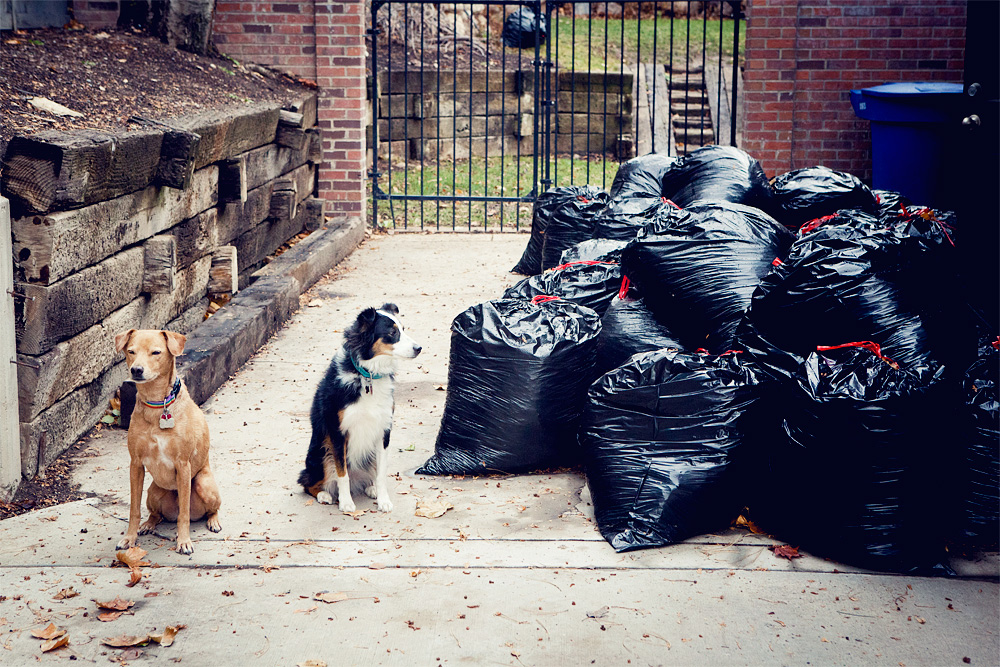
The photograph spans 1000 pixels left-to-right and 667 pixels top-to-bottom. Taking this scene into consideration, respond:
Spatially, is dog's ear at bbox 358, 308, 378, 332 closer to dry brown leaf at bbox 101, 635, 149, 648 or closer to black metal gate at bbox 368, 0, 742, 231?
dry brown leaf at bbox 101, 635, 149, 648

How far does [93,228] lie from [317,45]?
517 centimetres

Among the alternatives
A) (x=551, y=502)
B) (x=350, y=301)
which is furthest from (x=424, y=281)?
(x=551, y=502)

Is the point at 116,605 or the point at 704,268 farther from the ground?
the point at 704,268

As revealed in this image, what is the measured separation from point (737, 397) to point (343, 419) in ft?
4.71

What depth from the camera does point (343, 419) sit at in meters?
3.68

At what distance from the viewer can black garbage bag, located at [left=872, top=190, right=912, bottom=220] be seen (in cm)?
455

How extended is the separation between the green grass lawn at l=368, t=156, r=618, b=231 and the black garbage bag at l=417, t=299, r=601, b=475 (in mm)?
4932

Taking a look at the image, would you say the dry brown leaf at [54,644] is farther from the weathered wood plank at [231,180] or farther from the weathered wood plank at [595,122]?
the weathered wood plank at [595,122]

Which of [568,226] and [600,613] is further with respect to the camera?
[568,226]

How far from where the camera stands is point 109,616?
2926mm

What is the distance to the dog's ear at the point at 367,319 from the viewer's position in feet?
12.0

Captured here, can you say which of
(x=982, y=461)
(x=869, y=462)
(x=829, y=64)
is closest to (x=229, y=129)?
(x=869, y=462)

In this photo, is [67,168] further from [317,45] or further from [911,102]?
[911,102]

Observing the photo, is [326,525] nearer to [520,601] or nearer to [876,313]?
[520,601]
